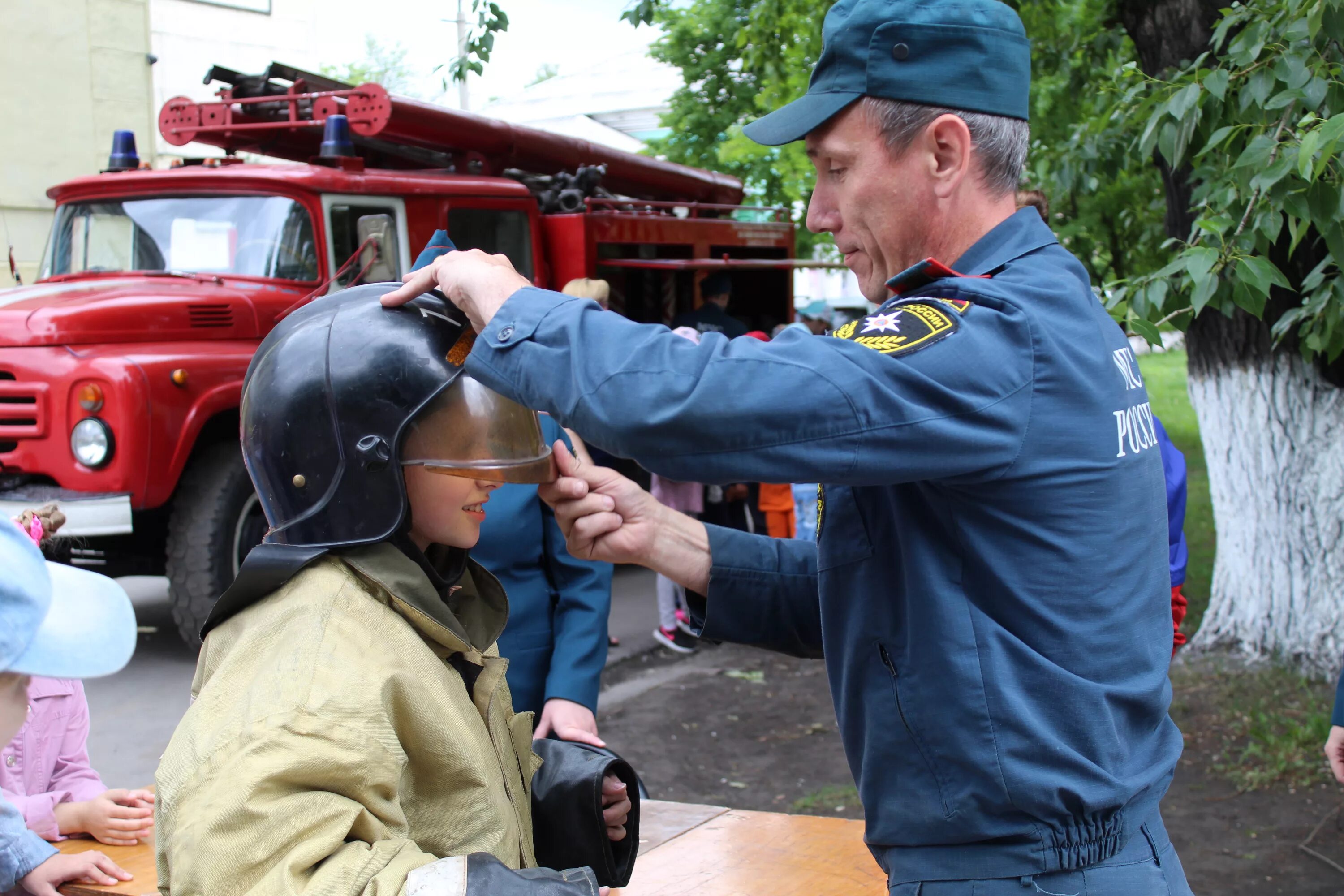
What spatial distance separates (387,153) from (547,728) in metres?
6.24

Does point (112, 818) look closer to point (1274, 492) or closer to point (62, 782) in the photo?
point (62, 782)

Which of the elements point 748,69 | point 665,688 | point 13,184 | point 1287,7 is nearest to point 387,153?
point 748,69

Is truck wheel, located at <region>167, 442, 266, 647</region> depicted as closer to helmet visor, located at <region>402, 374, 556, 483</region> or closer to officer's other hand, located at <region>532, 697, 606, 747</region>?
officer's other hand, located at <region>532, 697, 606, 747</region>

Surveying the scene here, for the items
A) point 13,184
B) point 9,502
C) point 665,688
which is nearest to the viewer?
point 9,502

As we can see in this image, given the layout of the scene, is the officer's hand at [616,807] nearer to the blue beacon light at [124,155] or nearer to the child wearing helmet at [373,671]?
the child wearing helmet at [373,671]

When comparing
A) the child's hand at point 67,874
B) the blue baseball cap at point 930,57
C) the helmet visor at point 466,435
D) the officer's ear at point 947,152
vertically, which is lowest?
the child's hand at point 67,874

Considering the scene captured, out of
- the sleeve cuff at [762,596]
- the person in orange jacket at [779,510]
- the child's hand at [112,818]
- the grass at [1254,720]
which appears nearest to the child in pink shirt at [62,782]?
the child's hand at [112,818]

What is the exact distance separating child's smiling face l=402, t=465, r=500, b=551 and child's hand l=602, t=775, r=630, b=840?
0.54 m

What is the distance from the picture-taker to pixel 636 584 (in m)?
9.34

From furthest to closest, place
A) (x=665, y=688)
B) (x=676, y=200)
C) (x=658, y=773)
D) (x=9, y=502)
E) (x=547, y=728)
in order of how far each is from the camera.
A: (x=676, y=200) → (x=665, y=688) → (x=9, y=502) → (x=658, y=773) → (x=547, y=728)

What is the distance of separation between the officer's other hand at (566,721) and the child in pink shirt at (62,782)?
941 mm

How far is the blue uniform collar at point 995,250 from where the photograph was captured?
1.65 meters

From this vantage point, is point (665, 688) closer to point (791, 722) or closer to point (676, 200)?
point (791, 722)

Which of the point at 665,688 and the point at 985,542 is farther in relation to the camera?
the point at 665,688
